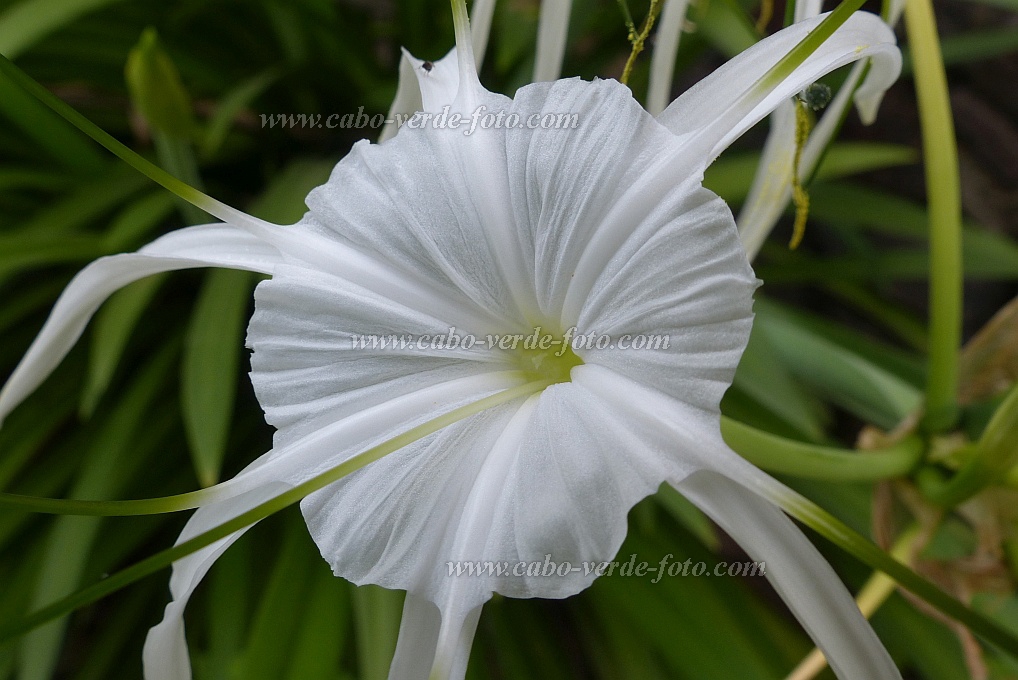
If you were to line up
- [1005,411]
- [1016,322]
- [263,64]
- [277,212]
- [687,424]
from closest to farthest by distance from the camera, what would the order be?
[687,424]
[1005,411]
[1016,322]
[277,212]
[263,64]

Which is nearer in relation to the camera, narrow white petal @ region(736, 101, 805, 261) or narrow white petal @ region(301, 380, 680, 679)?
narrow white petal @ region(301, 380, 680, 679)

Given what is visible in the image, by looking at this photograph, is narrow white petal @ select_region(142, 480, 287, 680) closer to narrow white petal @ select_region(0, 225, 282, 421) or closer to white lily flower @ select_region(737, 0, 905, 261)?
narrow white petal @ select_region(0, 225, 282, 421)

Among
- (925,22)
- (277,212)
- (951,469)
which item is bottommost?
(951,469)

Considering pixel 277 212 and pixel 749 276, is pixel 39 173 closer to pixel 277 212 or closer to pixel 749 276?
pixel 277 212

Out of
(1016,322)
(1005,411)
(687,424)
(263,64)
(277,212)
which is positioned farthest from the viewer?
(263,64)

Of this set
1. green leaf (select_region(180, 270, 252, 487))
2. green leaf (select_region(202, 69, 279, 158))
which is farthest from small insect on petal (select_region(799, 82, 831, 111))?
green leaf (select_region(202, 69, 279, 158))

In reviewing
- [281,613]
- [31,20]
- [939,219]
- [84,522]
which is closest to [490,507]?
[939,219]

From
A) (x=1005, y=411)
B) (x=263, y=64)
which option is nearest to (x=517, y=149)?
(x=1005, y=411)
